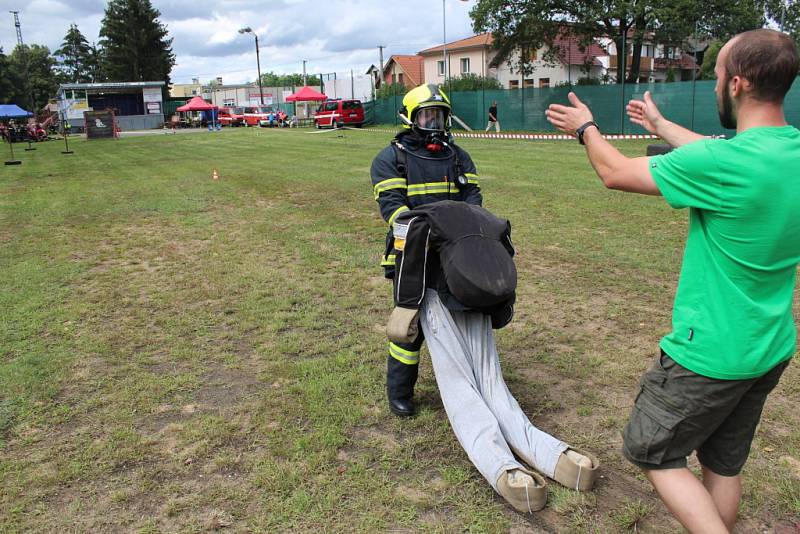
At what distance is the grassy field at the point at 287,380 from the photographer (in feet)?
10.2

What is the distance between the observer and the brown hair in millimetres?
2012

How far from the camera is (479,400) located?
3.34m

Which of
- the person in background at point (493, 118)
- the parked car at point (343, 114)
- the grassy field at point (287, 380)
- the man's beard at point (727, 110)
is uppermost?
the parked car at point (343, 114)

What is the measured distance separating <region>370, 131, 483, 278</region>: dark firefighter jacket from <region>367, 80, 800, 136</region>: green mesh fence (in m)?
17.2

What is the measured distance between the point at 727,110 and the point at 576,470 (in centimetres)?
180

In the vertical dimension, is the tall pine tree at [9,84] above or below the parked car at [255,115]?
above

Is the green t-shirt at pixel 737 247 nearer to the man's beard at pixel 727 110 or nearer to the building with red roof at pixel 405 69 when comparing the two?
the man's beard at pixel 727 110

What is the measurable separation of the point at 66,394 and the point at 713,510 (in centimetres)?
404

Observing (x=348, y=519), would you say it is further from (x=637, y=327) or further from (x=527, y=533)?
(x=637, y=327)

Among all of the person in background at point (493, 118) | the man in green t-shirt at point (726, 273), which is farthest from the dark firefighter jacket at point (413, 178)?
the person in background at point (493, 118)

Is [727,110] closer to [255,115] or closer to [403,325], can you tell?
[403,325]

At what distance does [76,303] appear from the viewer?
638cm

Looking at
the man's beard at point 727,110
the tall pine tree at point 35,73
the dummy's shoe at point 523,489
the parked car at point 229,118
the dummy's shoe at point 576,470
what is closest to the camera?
the man's beard at point 727,110

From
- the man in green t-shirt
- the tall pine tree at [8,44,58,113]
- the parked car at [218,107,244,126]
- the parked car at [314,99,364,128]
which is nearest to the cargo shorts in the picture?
the man in green t-shirt
